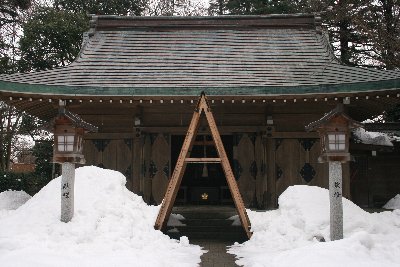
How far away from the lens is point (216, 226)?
33.2 ft

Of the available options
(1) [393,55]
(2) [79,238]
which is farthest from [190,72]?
(1) [393,55]

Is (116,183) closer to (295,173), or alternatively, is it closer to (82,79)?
(82,79)

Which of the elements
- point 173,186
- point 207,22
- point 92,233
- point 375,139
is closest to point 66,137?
point 92,233

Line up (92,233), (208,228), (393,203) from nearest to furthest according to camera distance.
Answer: (92,233)
(208,228)
(393,203)

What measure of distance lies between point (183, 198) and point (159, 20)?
644cm

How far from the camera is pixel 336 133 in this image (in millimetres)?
7922

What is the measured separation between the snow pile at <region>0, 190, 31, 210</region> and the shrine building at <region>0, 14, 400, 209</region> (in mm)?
2964

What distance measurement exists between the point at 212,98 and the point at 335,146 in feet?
11.7

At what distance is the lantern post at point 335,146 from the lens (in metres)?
7.72

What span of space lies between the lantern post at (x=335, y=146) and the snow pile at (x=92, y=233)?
2.78 m

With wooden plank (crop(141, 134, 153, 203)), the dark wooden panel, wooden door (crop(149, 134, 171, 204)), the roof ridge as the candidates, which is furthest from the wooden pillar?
the roof ridge

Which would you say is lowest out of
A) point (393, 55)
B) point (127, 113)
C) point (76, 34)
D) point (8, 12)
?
point (127, 113)

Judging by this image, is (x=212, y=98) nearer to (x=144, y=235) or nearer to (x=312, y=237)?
(x=144, y=235)

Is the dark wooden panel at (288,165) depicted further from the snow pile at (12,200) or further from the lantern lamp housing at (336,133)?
the snow pile at (12,200)
